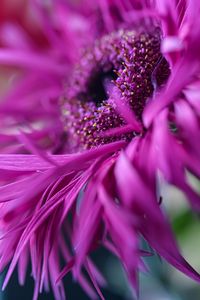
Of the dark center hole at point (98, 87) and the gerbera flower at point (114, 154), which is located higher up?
the dark center hole at point (98, 87)

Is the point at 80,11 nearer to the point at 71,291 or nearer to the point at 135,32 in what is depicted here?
the point at 135,32

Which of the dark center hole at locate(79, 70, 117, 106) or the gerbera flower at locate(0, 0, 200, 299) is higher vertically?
the dark center hole at locate(79, 70, 117, 106)

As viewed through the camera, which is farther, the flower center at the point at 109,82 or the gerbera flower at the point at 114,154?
the flower center at the point at 109,82

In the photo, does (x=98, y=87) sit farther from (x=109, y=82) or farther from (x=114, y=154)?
(x=114, y=154)

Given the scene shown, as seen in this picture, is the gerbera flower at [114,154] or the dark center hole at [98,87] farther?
the dark center hole at [98,87]

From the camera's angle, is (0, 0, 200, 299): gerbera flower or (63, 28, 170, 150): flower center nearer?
(0, 0, 200, 299): gerbera flower

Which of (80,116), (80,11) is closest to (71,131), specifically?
(80,116)
